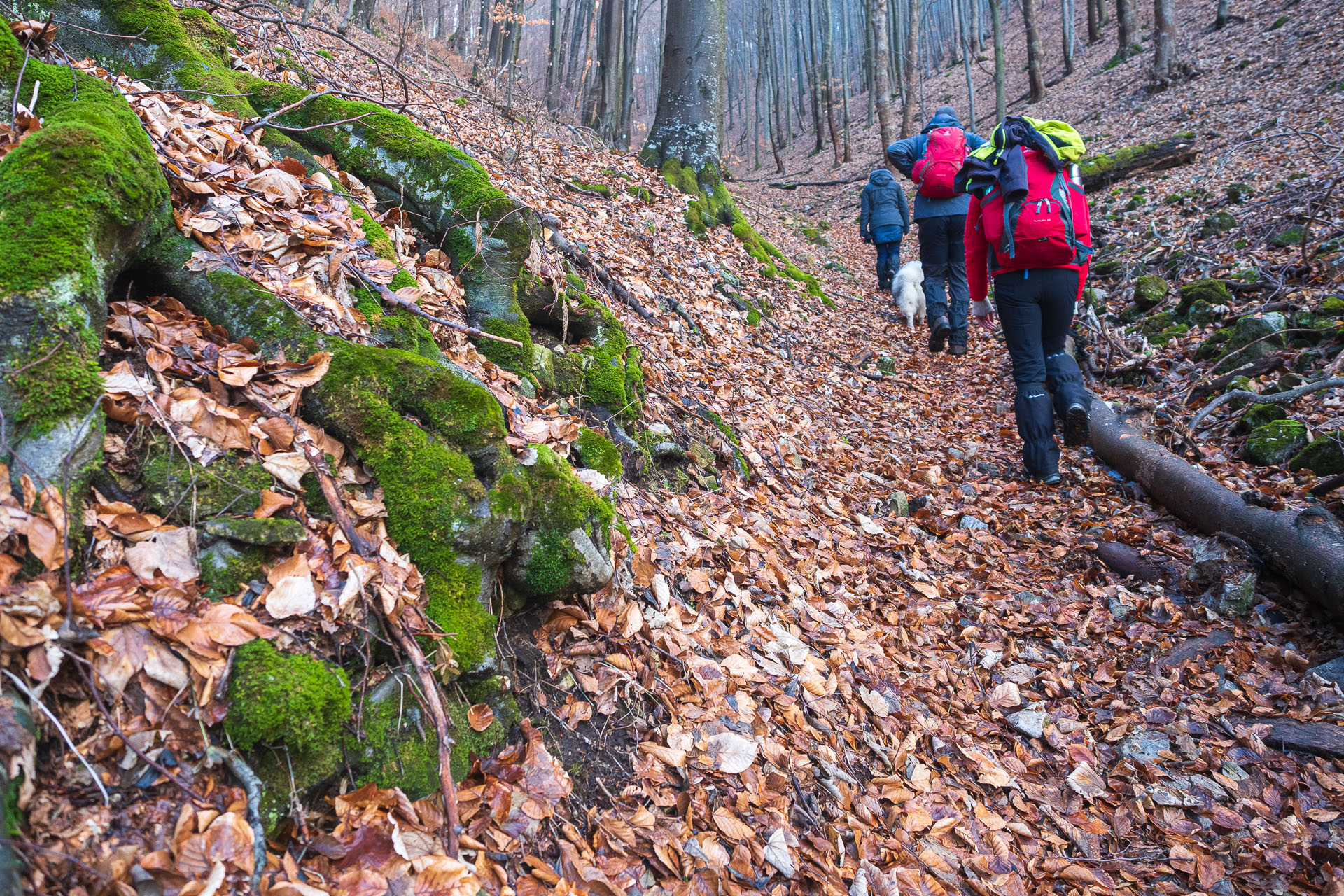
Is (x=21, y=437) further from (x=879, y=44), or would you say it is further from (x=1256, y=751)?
(x=879, y=44)

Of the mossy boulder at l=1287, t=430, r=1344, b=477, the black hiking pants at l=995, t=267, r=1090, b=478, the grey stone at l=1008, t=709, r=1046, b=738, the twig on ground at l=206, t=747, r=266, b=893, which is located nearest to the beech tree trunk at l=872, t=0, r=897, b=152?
the black hiking pants at l=995, t=267, r=1090, b=478

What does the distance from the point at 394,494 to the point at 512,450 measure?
21.1 inches

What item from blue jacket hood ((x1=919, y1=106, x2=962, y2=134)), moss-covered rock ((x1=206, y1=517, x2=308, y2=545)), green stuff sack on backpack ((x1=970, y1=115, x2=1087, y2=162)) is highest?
blue jacket hood ((x1=919, y1=106, x2=962, y2=134))

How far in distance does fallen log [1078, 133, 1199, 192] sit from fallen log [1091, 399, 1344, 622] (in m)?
8.20

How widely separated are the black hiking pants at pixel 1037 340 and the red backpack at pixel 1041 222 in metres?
0.15

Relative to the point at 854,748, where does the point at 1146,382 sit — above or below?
above

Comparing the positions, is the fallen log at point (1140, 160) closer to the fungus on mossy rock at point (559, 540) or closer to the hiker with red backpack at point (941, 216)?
the hiker with red backpack at point (941, 216)

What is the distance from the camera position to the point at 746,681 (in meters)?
2.97

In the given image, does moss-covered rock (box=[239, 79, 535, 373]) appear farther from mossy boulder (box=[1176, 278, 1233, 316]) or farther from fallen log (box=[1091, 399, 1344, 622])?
mossy boulder (box=[1176, 278, 1233, 316])

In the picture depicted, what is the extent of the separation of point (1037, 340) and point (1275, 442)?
67.2 inches

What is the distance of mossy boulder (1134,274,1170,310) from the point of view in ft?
24.1

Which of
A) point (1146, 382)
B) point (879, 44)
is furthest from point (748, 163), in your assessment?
point (1146, 382)

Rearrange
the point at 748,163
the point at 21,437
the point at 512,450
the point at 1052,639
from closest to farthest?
1. the point at 21,437
2. the point at 512,450
3. the point at 1052,639
4. the point at 748,163

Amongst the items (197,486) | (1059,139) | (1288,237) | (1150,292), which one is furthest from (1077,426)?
(197,486)
